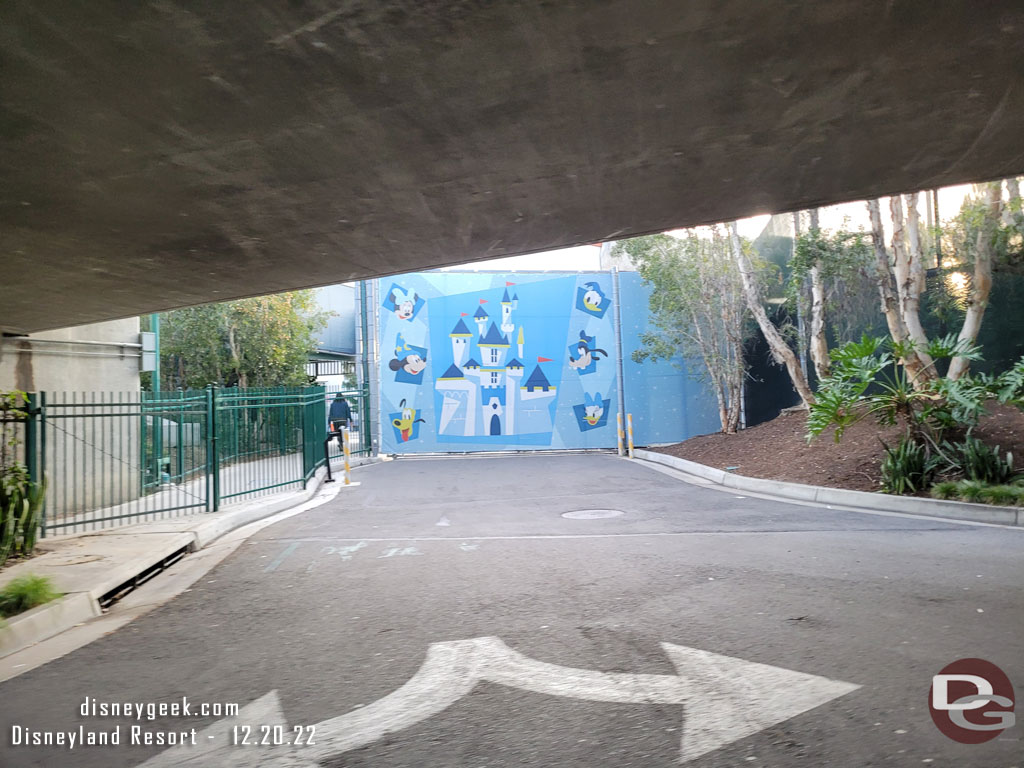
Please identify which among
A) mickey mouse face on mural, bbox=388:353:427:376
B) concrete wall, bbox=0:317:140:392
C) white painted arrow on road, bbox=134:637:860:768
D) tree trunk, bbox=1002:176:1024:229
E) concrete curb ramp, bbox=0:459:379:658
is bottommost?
white painted arrow on road, bbox=134:637:860:768

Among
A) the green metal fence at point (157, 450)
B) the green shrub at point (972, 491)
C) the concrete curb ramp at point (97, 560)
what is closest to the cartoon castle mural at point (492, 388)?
the green metal fence at point (157, 450)

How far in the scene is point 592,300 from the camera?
2539 cm

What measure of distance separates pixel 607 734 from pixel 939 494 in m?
9.19

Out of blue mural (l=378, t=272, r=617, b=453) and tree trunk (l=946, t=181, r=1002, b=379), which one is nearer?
tree trunk (l=946, t=181, r=1002, b=379)

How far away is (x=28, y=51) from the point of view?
146 inches

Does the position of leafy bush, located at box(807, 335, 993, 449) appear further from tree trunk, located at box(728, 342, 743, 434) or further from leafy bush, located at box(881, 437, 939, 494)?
Result: tree trunk, located at box(728, 342, 743, 434)

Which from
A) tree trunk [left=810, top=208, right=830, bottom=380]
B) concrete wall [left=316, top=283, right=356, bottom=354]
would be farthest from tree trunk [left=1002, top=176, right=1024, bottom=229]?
concrete wall [left=316, top=283, right=356, bottom=354]

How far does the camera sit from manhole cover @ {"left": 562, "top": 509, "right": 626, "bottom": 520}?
1096 cm

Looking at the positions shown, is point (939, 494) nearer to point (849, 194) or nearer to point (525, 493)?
point (849, 194)

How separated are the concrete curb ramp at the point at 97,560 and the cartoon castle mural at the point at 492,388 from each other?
12.9m

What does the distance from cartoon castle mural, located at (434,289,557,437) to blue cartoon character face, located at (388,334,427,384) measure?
77 cm

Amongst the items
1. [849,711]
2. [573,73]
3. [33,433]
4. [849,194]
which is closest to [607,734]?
[849,711]

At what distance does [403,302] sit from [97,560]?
17.6 metres

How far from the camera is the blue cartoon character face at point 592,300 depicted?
25375 mm
